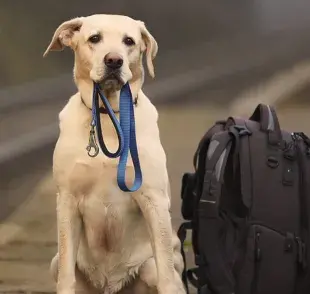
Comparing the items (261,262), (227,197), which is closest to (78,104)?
(227,197)

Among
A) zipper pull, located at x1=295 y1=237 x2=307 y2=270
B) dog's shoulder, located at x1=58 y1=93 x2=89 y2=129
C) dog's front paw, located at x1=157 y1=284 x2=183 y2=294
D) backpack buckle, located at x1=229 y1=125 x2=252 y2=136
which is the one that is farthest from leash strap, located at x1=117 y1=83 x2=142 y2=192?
zipper pull, located at x1=295 y1=237 x2=307 y2=270

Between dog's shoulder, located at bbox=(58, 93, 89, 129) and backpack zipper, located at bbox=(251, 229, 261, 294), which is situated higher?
dog's shoulder, located at bbox=(58, 93, 89, 129)

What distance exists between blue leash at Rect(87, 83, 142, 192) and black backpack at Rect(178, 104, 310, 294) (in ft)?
1.01

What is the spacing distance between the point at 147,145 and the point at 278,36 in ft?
3.85

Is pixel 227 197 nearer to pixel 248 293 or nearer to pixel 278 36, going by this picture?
pixel 248 293

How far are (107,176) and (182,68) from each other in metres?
1.12

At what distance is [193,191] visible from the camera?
2.16m

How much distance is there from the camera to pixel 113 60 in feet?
5.41

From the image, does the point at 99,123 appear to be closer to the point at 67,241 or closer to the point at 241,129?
the point at 67,241

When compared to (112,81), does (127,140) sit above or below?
below

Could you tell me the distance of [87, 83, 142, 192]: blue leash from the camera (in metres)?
1.69

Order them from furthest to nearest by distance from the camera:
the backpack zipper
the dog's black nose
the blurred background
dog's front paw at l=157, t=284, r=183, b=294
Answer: the blurred background → the backpack zipper → dog's front paw at l=157, t=284, r=183, b=294 → the dog's black nose

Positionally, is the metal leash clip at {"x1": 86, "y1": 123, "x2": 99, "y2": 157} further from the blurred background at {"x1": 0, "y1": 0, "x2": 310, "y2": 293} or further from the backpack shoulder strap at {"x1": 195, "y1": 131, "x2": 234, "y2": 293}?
the blurred background at {"x1": 0, "y1": 0, "x2": 310, "y2": 293}

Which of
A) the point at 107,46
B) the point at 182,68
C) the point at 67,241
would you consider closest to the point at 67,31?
the point at 107,46
